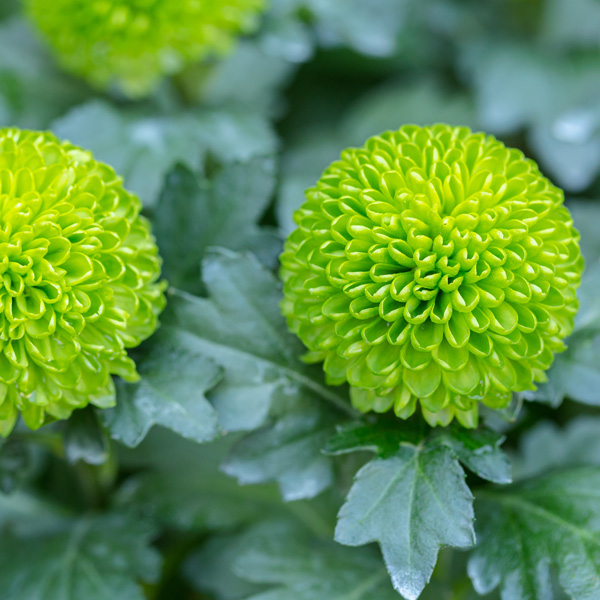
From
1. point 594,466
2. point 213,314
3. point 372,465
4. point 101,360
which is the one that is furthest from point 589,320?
point 101,360

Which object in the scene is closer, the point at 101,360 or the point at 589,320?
the point at 101,360

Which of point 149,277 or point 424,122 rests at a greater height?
point 149,277

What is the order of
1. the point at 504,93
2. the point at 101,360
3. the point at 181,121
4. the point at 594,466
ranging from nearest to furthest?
the point at 101,360
the point at 594,466
the point at 181,121
the point at 504,93

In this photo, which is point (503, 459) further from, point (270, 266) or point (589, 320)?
point (270, 266)

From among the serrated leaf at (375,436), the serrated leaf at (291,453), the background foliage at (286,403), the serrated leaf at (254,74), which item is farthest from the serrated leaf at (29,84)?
the serrated leaf at (375,436)

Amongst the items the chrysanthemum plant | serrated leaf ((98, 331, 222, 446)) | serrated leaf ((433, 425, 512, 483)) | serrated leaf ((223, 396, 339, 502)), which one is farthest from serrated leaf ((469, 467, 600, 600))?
serrated leaf ((98, 331, 222, 446))

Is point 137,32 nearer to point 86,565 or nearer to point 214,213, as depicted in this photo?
point 214,213

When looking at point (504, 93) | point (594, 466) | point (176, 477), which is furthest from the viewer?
point (504, 93)

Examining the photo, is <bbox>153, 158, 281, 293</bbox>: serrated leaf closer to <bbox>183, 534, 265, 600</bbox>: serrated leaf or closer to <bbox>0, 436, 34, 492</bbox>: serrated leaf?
<bbox>0, 436, 34, 492</bbox>: serrated leaf
